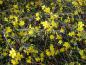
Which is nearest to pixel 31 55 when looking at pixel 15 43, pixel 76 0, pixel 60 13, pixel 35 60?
pixel 35 60

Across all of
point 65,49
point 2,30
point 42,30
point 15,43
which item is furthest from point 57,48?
point 2,30

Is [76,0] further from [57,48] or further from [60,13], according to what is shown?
[57,48]

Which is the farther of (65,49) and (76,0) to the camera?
(76,0)

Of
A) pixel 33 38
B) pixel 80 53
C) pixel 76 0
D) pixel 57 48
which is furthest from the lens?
pixel 76 0

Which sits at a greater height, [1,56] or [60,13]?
[60,13]

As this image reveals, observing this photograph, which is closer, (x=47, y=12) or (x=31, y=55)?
(x=31, y=55)

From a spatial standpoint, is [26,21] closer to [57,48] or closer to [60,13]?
[60,13]

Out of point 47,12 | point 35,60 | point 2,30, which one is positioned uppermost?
point 47,12

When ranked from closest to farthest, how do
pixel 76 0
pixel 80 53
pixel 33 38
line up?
pixel 80 53, pixel 33 38, pixel 76 0

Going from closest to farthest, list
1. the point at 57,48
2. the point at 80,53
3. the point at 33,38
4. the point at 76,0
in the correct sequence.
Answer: the point at 80,53
the point at 57,48
the point at 33,38
the point at 76,0
